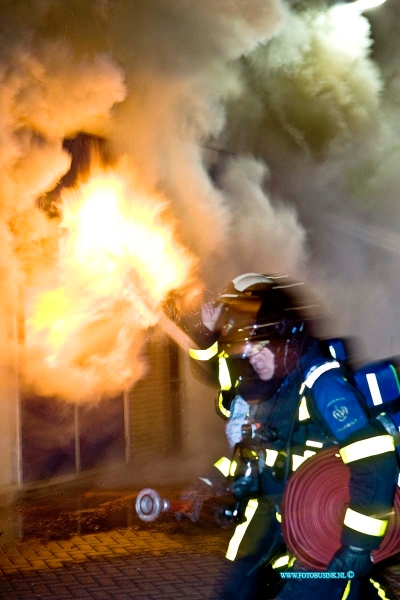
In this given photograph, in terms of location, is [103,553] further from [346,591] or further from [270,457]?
[346,591]

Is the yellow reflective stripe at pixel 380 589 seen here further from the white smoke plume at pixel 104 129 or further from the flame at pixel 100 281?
the white smoke plume at pixel 104 129

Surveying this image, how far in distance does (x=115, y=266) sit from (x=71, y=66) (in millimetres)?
1919

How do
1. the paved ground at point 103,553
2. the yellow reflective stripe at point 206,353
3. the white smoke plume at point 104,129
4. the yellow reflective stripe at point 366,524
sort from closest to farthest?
the yellow reflective stripe at point 366,524 < the yellow reflective stripe at point 206,353 < the paved ground at point 103,553 < the white smoke plume at point 104,129

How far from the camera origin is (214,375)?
4.13 meters

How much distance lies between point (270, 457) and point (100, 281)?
4.37 meters

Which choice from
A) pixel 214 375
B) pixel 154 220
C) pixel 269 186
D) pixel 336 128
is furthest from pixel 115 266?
pixel 336 128

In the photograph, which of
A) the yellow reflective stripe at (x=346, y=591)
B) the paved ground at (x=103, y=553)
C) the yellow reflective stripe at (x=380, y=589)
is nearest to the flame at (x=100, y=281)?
the paved ground at (x=103, y=553)

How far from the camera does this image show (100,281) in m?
6.89

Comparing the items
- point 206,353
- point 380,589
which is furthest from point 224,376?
point 380,589

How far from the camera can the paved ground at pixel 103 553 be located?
A: 479 cm

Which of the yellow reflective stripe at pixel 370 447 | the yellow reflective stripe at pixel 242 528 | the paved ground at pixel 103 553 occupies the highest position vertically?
the yellow reflective stripe at pixel 370 447

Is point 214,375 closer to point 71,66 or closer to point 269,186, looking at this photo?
point 71,66

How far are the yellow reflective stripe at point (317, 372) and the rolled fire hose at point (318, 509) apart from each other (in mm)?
285

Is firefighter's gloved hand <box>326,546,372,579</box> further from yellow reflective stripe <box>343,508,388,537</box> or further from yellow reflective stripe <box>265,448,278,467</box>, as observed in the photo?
yellow reflective stripe <box>265,448,278,467</box>
